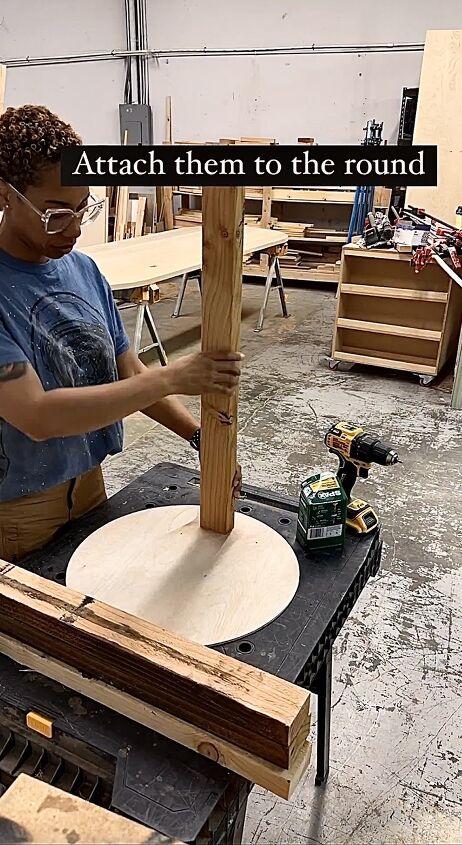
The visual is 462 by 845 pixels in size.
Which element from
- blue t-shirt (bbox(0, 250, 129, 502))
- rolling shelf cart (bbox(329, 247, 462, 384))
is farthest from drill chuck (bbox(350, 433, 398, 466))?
rolling shelf cart (bbox(329, 247, 462, 384))

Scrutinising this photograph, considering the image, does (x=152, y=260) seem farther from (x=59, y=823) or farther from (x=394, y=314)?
(x=59, y=823)

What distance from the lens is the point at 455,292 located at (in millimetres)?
3736

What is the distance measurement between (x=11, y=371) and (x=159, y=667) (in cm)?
48

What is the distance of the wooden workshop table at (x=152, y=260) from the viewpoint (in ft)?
11.2

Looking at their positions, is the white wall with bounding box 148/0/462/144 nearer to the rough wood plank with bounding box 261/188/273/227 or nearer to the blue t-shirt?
the rough wood plank with bounding box 261/188/273/227

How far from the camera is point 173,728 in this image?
77 cm

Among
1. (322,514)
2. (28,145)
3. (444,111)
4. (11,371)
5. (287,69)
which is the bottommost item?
(322,514)

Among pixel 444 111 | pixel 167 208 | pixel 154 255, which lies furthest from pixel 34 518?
pixel 167 208

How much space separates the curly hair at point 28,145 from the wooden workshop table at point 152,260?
1.90 meters

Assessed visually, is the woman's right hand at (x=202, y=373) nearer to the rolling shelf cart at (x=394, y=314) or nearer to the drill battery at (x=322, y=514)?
the drill battery at (x=322, y=514)

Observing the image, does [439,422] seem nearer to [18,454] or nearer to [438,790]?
[438,790]

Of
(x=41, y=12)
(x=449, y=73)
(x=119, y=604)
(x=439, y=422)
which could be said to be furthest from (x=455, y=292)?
(x=41, y=12)

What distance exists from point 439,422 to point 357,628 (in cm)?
175

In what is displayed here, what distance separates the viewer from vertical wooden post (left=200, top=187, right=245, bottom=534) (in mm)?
891
